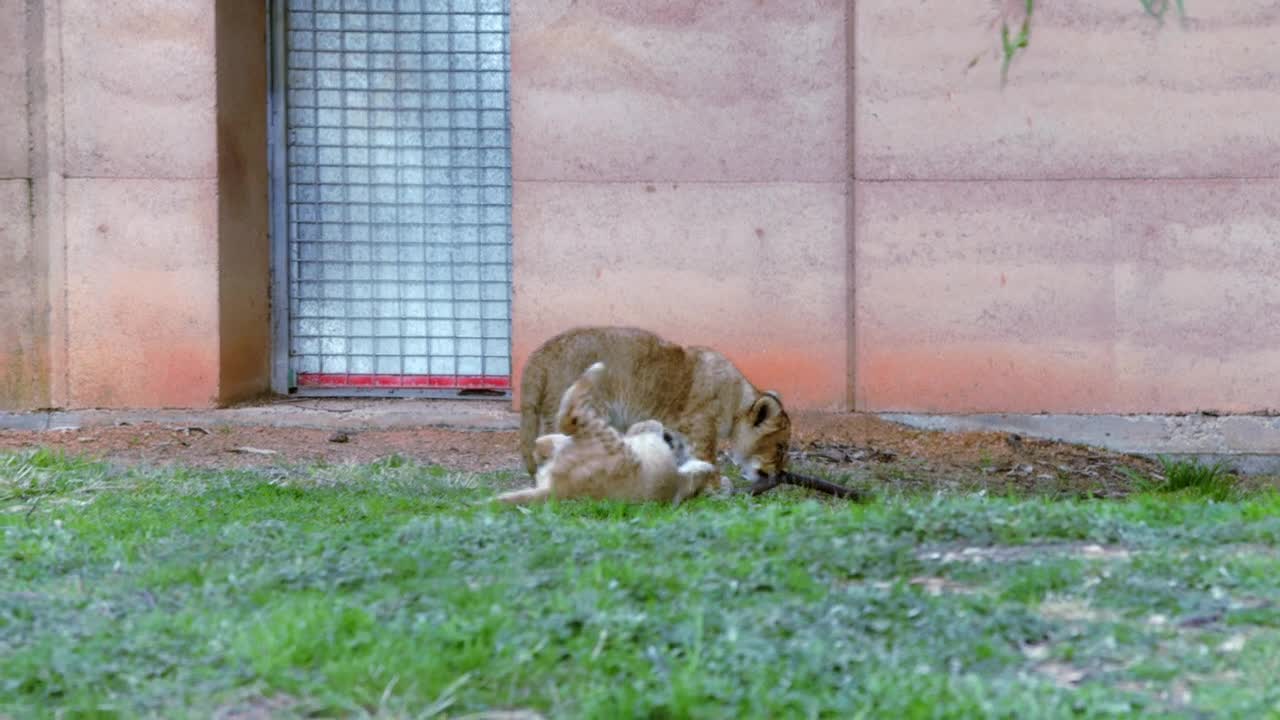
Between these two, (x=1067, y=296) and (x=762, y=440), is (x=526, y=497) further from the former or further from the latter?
(x=1067, y=296)

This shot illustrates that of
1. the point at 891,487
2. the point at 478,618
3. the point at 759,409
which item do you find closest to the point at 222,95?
the point at 759,409

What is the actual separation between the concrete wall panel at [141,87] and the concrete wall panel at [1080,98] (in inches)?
163

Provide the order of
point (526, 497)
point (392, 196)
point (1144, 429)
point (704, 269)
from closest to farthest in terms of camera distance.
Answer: point (526, 497), point (1144, 429), point (704, 269), point (392, 196)

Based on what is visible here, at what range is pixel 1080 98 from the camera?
956 centimetres

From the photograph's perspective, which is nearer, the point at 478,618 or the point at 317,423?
the point at 478,618

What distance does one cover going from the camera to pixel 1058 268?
379 inches

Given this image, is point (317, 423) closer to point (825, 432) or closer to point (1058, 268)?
point (825, 432)

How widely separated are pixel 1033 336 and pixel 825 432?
4.90 feet

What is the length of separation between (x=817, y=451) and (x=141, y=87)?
4.82m

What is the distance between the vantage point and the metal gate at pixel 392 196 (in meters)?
10.4

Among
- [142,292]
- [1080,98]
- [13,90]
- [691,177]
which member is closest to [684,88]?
[691,177]

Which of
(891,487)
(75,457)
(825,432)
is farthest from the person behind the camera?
(825,432)

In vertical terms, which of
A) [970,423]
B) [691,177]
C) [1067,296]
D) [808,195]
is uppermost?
[691,177]

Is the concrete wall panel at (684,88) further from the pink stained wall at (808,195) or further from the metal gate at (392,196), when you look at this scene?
the metal gate at (392,196)
